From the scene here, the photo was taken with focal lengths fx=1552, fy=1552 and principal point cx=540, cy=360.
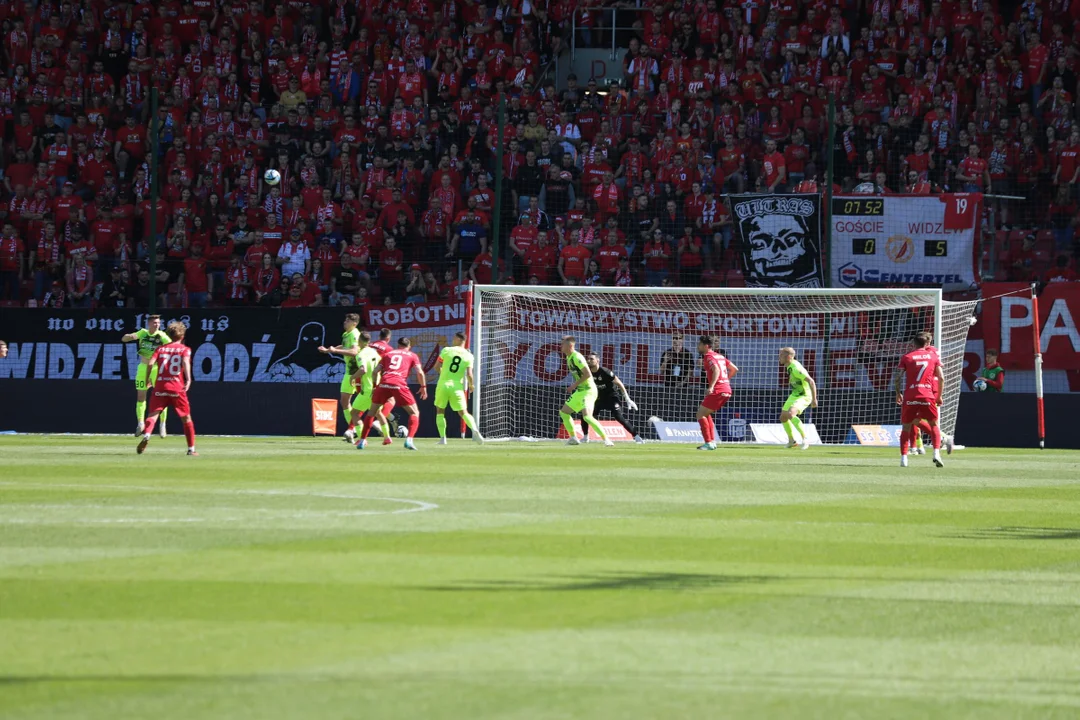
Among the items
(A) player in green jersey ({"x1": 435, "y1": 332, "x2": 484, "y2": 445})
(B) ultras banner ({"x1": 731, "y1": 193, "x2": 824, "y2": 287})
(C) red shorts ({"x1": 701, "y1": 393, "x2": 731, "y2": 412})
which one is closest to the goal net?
(B) ultras banner ({"x1": 731, "y1": 193, "x2": 824, "y2": 287})

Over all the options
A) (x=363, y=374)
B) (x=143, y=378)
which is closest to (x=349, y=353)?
(x=363, y=374)

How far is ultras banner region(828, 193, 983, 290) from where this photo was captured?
29156 millimetres

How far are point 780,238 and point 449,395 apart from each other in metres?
7.08

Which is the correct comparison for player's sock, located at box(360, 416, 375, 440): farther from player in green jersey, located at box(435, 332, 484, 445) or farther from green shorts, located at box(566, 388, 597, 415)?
green shorts, located at box(566, 388, 597, 415)

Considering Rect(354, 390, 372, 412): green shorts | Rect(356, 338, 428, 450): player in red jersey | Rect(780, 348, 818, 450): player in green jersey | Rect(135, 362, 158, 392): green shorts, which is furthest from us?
Rect(780, 348, 818, 450): player in green jersey

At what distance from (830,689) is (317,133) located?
94.3ft

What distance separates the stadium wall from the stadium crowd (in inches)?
27.3

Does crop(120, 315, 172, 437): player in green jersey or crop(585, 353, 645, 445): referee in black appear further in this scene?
crop(585, 353, 645, 445): referee in black

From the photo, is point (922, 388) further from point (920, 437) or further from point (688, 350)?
point (688, 350)

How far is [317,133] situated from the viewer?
3391 centimetres

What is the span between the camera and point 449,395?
28.3 m

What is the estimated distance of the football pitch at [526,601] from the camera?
6316mm

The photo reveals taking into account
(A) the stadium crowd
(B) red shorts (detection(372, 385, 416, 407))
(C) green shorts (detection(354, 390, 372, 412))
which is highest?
(A) the stadium crowd

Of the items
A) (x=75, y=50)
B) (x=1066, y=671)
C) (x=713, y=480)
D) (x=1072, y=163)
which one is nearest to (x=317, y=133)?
(x=75, y=50)
